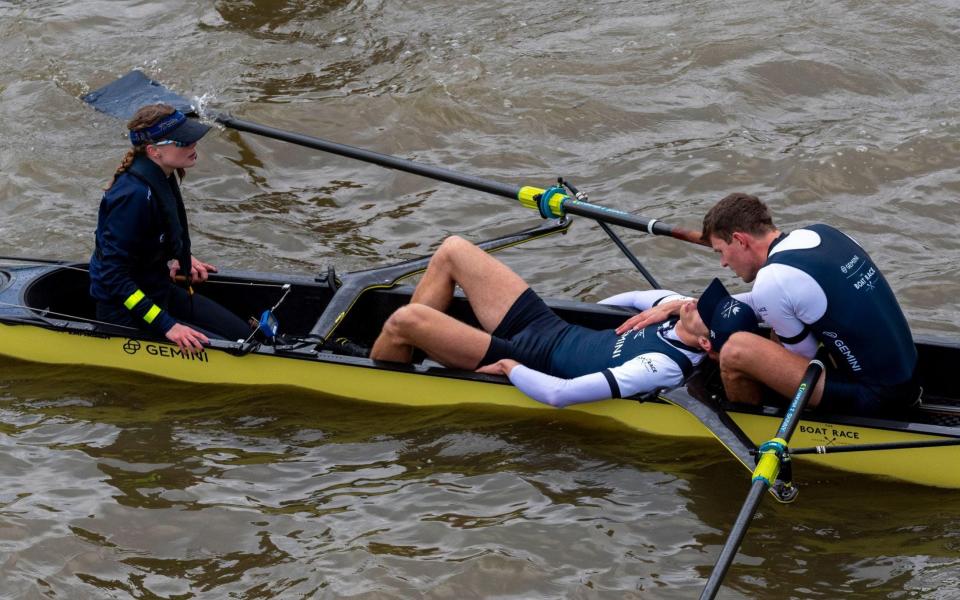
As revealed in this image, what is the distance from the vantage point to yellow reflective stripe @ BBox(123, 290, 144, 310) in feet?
23.7

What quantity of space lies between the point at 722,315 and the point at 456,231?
13.6 feet

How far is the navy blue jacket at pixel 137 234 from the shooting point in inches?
282

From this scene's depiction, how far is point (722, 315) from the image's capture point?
6395 mm

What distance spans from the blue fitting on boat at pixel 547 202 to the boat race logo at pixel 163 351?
249cm

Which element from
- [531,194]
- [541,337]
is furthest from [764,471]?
[531,194]

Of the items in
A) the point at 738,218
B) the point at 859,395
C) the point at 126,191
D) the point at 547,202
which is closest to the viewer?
the point at 738,218

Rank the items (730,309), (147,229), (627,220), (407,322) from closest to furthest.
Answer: (730,309) → (407,322) → (147,229) → (627,220)

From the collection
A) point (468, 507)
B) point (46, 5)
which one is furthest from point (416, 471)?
point (46, 5)

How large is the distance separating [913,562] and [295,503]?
3.39 m

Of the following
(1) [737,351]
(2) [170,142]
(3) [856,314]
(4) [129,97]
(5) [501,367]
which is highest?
(4) [129,97]

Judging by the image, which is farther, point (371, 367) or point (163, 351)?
point (163, 351)

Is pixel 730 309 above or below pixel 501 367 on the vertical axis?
above

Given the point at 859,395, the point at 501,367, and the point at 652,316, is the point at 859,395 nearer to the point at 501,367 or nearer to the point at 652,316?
the point at 652,316

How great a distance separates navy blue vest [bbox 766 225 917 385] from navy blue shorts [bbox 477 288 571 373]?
1621 mm
